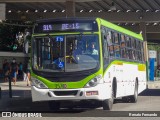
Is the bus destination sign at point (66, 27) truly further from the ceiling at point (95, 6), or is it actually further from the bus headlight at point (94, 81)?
the ceiling at point (95, 6)

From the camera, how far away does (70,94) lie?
15625 mm

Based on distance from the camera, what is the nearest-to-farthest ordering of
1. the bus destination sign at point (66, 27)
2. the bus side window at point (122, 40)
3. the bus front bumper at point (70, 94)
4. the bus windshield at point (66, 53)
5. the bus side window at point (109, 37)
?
the bus front bumper at point (70, 94), the bus windshield at point (66, 53), the bus destination sign at point (66, 27), the bus side window at point (109, 37), the bus side window at point (122, 40)

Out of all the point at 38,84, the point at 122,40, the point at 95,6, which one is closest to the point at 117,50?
the point at 122,40

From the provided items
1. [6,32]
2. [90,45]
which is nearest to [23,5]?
[6,32]

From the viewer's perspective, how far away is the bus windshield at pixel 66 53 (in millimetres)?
15695

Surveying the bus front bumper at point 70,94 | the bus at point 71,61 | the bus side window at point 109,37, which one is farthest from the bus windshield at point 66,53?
the bus side window at point 109,37

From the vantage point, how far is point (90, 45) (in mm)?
15961

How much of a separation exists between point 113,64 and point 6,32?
Result: 4269 centimetres

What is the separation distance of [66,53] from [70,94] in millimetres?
1336

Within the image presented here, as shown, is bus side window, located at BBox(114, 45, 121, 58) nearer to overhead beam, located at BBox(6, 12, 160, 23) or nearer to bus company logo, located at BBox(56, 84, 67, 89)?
bus company logo, located at BBox(56, 84, 67, 89)

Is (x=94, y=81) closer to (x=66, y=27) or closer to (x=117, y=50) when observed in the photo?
(x=66, y=27)

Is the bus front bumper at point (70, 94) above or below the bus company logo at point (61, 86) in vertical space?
below

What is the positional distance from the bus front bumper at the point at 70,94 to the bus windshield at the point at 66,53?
669 millimetres

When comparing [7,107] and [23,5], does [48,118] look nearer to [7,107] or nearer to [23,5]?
[7,107]
